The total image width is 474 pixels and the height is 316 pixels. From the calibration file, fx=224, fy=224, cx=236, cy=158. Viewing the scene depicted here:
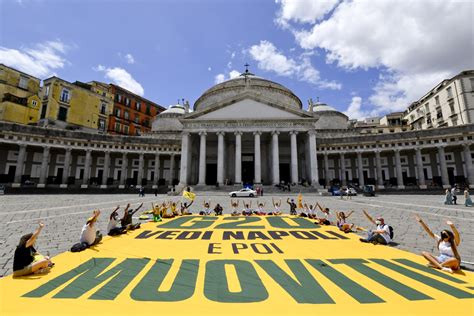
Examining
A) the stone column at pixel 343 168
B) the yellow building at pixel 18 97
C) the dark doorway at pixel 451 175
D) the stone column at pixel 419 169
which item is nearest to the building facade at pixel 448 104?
the dark doorway at pixel 451 175

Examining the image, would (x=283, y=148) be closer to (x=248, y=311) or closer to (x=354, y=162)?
(x=354, y=162)

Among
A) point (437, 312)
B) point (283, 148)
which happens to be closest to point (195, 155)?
point (283, 148)

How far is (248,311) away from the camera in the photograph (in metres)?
2.77

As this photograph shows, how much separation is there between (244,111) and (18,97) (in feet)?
110

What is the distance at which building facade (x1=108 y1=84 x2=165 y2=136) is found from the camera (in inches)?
1744

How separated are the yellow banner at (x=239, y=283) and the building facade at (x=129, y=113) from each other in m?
43.7

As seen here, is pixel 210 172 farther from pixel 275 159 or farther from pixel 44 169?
pixel 44 169

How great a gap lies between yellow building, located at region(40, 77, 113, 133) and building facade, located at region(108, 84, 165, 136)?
1627 millimetres

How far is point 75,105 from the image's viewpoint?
37.1 meters

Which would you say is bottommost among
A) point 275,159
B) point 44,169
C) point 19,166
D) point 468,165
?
point 44,169

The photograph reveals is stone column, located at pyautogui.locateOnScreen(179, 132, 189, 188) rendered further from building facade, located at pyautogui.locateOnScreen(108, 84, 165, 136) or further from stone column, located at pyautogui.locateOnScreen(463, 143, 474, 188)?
stone column, located at pyautogui.locateOnScreen(463, 143, 474, 188)

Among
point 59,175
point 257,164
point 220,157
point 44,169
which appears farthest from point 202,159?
point 59,175

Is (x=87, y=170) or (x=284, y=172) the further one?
(x=284, y=172)

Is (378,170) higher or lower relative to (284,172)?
higher
